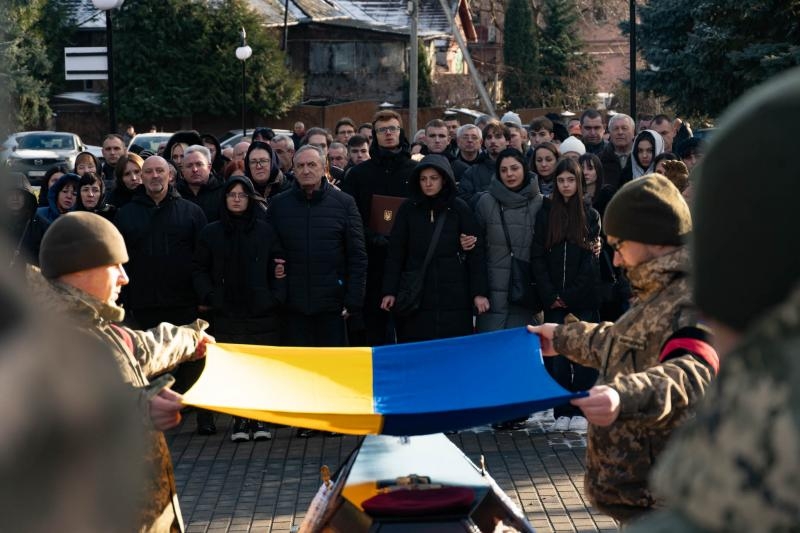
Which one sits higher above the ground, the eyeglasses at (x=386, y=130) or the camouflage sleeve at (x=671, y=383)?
the eyeglasses at (x=386, y=130)

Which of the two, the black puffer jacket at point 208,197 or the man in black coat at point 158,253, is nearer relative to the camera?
the man in black coat at point 158,253

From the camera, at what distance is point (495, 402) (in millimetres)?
5730

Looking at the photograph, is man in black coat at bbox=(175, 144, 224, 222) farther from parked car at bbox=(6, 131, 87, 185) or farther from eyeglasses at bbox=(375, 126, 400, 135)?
parked car at bbox=(6, 131, 87, 185)

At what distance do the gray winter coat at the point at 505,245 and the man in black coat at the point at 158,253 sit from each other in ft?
8.12

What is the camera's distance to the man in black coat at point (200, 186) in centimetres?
1166

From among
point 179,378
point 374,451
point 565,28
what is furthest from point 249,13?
point 374,451

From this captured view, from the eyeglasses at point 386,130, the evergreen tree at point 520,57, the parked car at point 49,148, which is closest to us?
the eyeglasses at point 386,130

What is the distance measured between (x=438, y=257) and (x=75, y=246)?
6.14 m

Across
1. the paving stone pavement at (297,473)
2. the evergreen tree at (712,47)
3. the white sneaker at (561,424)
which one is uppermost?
the evergreen tree at (712,47)

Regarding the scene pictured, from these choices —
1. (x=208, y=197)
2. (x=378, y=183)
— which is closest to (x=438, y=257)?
(x=378, y=183)

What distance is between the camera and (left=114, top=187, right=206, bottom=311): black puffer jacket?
1075 centimetres

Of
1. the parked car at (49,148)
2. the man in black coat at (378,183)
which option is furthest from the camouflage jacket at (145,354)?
the parked car at (49,148)

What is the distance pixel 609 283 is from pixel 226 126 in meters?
46.6

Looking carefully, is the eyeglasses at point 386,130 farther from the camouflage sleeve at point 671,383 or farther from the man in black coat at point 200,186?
the camouflage sleeve at point 671,383
